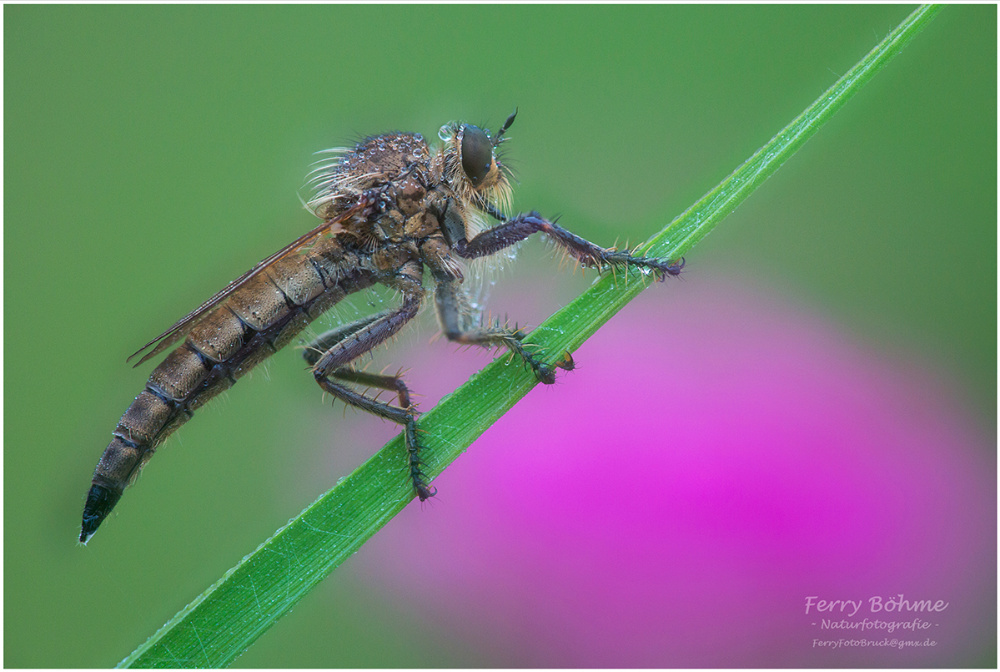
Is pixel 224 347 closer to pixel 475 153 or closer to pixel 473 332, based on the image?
pixel 473 332

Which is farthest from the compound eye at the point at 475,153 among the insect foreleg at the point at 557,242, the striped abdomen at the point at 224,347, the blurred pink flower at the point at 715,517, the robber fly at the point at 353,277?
the blurred pink flower at the point at 715,517

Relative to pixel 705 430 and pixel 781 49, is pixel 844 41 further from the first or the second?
pixel 705 430

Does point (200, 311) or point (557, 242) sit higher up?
point (557, 242)

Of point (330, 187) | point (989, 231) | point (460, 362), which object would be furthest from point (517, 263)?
point (989, 231)

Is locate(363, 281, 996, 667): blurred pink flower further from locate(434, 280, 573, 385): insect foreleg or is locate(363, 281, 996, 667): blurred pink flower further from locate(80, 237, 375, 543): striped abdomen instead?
locate(80, 237, 375, 543): striped abdomen

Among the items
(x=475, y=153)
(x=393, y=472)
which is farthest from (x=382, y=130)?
(x=393, y=472)

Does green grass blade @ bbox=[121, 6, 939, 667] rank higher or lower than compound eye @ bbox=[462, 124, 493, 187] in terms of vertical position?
lower

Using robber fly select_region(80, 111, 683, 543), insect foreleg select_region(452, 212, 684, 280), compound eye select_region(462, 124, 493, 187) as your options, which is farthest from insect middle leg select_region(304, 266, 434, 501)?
compound eye select_region(462, 124, 493, 187)
